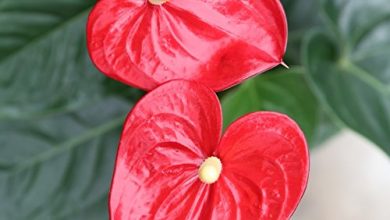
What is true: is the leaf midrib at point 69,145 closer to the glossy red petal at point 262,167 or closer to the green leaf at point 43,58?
the green leaf at point 43,58

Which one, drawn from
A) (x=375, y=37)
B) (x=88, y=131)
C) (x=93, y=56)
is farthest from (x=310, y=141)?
(x=93, y=56)

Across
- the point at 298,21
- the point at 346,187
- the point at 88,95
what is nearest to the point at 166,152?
the point at 88,95

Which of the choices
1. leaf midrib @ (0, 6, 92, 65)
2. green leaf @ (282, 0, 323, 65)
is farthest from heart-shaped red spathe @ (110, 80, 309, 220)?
green leaf @ (282, 0, 323, 65)

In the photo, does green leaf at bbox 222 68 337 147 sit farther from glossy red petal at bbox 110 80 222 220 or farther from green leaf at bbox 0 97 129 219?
glossy red petal at bbox 110 80 222 220

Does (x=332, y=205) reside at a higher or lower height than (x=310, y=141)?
lower

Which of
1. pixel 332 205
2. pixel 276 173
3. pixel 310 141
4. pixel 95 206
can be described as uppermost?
pixel 276 173

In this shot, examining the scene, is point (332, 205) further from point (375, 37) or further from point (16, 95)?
point (16, 95)

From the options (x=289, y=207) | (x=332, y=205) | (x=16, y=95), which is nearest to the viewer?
(x=289, y=207)

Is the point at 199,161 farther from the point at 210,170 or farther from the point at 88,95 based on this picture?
the point at 88,95
